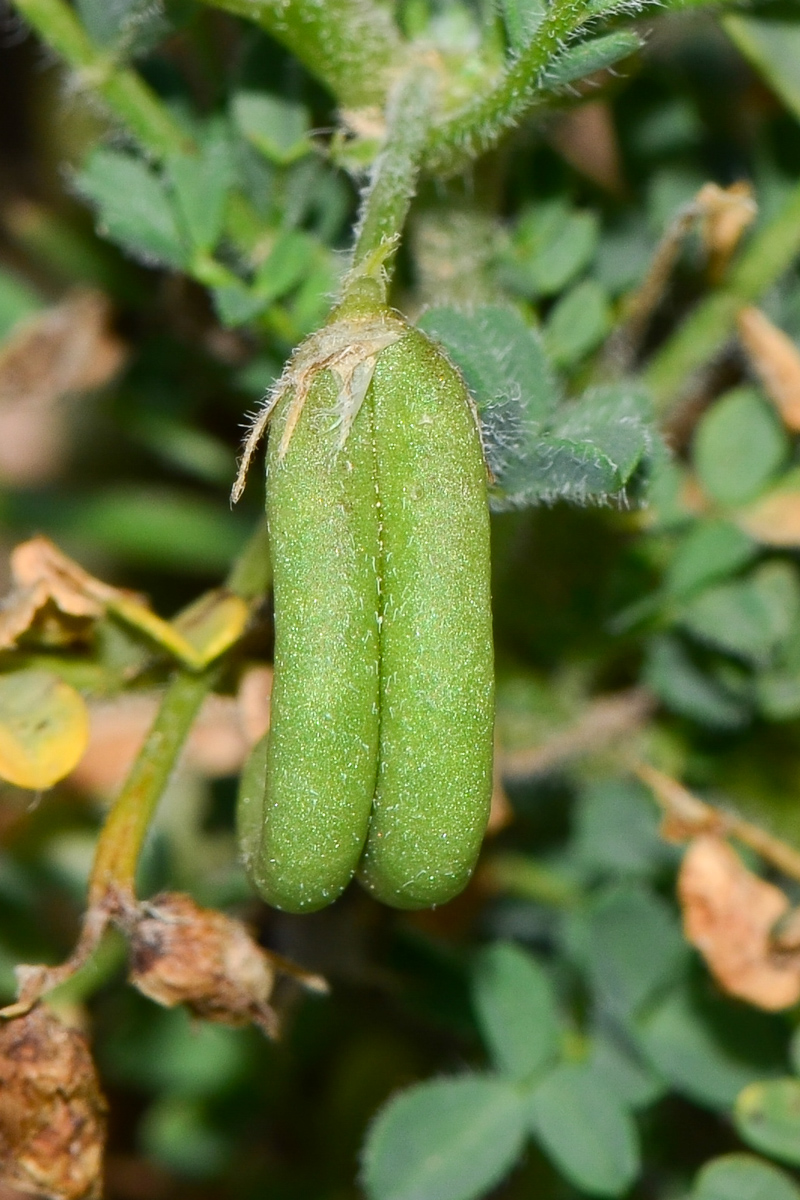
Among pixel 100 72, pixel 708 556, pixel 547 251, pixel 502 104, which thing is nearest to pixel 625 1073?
pixel 708 556

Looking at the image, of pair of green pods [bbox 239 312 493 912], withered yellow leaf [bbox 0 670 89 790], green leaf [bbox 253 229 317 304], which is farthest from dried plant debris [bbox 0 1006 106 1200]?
green leaf [bbox 253 229 317 304]

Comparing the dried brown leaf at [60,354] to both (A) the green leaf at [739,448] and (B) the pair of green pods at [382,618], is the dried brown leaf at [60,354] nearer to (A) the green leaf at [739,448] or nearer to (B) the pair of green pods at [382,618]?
(A) the green leaf at [739,448]

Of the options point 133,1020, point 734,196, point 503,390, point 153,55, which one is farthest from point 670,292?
point 133,1020

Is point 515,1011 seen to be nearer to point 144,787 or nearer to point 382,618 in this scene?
point 144,787

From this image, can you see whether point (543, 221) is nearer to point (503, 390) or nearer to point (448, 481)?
point (503, 390)

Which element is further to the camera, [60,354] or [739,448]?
[60,354]

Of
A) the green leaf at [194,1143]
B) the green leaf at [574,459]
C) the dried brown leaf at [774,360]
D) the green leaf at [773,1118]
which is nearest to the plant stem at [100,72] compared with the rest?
the green leaf at [574,459]

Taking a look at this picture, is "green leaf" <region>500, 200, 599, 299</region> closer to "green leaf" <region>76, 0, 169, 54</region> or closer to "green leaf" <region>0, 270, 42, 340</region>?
"green leaf" <region>76, 0, 169, 54</region>
